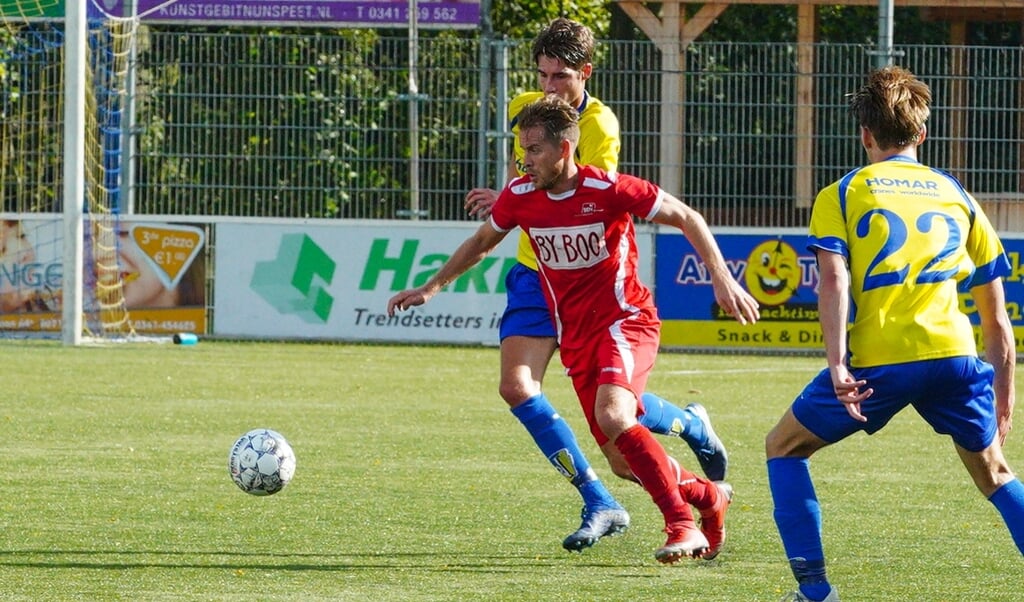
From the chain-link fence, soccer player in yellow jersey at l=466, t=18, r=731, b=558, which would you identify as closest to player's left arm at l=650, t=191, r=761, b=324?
soccer player in yellow jersey at l=466, t=18, r=731, b=558

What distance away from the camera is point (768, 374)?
14.5m

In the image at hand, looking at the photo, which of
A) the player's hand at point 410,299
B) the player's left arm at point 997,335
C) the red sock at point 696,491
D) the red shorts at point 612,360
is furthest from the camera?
the player's hand at point 410,299

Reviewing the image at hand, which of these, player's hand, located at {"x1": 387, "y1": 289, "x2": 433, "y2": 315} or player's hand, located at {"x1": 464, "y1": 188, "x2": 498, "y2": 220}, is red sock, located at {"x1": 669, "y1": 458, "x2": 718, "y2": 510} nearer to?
player's hand, located at {"x1": 387, "y1": 289, "x2": 433, "y2": 315}

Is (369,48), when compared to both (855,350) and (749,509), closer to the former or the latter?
(749,509)

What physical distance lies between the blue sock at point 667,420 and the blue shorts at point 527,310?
52 centimetres

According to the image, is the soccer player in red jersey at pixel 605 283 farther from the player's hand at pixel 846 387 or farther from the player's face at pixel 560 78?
the player's hand at pixel 846 387

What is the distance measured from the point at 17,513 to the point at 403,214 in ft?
31.6

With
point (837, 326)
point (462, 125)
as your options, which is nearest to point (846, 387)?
point (837, 326)

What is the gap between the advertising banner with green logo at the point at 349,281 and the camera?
645 inches

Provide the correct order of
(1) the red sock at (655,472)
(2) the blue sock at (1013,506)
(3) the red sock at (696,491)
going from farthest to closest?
(3) the red sock at (696,491) < (1) the red sock at (655,472) < (2) the blue sock at (1013,506)

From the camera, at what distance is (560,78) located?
686 centimetres

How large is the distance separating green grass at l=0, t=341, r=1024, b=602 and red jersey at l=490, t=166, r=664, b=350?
0.89 metres

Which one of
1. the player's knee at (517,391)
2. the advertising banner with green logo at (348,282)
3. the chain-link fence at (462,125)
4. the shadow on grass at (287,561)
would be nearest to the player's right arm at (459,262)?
the player's knee at (517,391)

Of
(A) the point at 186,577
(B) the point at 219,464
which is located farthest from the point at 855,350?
(B) the point at 219,464
